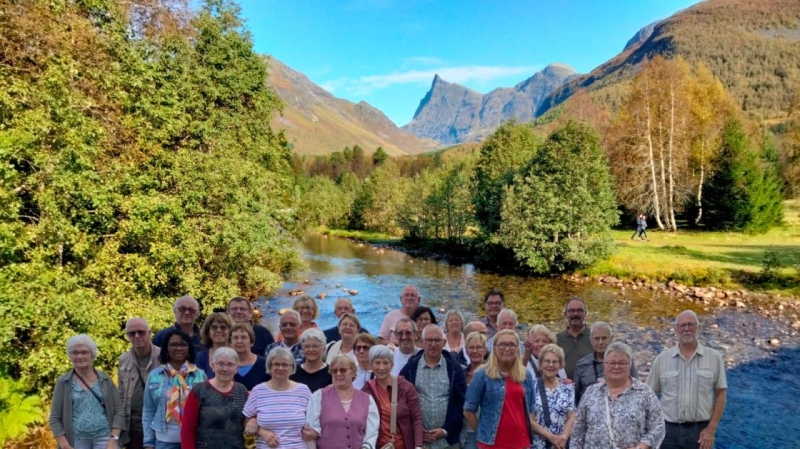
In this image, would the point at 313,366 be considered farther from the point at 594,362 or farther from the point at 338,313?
the point at 594,362

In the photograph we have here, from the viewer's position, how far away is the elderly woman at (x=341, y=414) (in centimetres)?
475

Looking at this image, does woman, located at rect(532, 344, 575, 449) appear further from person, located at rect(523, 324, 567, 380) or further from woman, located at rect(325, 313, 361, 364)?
woman, located at rect(325, 313, 361, 364)

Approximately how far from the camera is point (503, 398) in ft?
16.5

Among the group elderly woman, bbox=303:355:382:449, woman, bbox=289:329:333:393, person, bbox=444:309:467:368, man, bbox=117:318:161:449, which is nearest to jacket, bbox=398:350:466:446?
elderly woman, bbox=303:355:382:449

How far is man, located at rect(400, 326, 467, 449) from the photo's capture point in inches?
210

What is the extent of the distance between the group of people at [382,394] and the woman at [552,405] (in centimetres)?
1

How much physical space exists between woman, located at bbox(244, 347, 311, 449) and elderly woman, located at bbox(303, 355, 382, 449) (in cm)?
12

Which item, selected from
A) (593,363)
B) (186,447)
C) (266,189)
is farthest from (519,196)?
(186,447)

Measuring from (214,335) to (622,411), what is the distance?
15.6 ft

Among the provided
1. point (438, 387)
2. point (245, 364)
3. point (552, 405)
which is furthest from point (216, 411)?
point (552, 405)

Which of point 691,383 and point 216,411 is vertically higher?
point 216,411

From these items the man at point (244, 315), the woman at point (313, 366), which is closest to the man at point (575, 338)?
the woman at point (313, 366)

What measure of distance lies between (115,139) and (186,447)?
11.3 metres

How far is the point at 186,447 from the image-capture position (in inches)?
183
